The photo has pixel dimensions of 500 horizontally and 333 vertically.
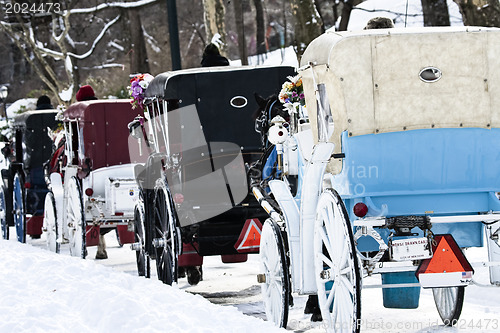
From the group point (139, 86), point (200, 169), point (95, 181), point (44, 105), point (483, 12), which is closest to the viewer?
point (200, 169)

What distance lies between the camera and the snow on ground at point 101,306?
687 cm

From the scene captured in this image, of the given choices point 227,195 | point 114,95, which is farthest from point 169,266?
point 114,95

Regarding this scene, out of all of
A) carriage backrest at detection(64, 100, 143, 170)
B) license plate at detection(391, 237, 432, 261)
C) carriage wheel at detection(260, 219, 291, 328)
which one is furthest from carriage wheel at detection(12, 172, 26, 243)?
license plate at detection(391, 237, 432, 261)

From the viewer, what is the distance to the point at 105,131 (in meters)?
14.6

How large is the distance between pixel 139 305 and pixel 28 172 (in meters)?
10.9

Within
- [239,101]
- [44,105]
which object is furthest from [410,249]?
[44,105]

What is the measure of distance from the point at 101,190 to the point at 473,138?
778 centimetres

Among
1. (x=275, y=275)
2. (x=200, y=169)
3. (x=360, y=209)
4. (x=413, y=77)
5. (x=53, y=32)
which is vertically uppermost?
(x=53, y=32)

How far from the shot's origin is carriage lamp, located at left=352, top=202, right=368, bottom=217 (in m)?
7.09

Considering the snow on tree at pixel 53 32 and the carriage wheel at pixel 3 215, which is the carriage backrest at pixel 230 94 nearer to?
the carriage wheel at pixel 3 215

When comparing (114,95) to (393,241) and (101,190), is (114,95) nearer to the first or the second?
(101,190)

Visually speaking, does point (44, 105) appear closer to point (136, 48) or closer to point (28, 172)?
point (28, 172)

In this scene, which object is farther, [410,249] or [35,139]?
[35,139]

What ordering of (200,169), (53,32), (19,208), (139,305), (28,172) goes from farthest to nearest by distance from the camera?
(53,32) < (28,172) < (19,208) < (200,169) < (139,305)
